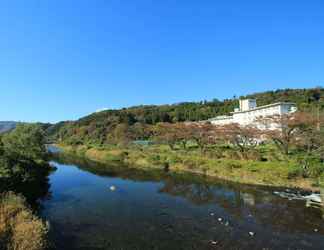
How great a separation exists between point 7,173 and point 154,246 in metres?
9.97

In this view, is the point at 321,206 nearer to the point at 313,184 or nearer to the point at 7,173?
the point at 313,184

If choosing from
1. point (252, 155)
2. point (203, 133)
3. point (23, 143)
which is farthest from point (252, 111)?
point (23, 143)

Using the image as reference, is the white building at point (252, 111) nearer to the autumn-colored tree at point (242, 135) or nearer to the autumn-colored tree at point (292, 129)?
the autumn-colored tree at point (242, 135)

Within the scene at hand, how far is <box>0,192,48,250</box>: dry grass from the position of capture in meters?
9.20

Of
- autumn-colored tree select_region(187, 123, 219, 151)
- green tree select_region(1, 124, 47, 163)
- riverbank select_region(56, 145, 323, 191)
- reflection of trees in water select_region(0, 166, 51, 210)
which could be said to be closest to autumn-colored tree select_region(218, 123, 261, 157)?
autumn-colored tree select_region(187, 123, 219, 151)

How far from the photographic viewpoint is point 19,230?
10016 mm

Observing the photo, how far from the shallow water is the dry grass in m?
1.55

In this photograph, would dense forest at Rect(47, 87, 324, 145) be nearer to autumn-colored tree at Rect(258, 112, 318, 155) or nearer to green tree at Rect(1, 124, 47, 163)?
green tree at Rect(1, 124, 47, 163)

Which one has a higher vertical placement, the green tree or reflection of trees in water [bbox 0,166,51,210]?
the green tree

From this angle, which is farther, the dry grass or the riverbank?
the riverbank

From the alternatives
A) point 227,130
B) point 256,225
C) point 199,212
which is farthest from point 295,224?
point 227,130

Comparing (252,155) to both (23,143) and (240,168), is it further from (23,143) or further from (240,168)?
(23,143)

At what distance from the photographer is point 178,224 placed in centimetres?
1423

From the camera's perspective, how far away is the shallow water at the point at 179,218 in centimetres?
1197
